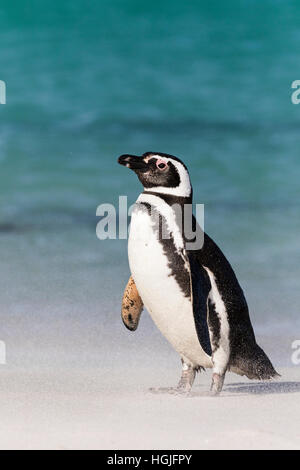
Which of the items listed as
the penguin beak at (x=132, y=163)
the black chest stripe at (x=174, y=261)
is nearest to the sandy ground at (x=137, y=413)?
the black chest stripe at (x=174, y=261)

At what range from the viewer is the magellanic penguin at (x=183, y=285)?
5391 millimetres

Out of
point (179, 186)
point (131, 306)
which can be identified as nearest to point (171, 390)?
point (131, 306)

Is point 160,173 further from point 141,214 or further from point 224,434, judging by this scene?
point 224,434

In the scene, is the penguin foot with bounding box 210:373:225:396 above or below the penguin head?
below

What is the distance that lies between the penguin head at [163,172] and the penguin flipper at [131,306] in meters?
0.82

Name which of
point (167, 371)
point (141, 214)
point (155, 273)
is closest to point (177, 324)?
point (155, 273)

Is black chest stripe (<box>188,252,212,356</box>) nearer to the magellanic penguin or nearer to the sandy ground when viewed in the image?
the magellanic penguin

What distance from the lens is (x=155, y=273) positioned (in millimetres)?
5414

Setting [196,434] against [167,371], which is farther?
[167,371]

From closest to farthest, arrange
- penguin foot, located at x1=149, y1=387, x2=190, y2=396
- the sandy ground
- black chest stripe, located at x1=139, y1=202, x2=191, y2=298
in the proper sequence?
1. the sandy ground
2. black chest stripe, located at x1=139, y1=202, x2=191, y2=298
3. penguin foot, located at x1=149, y1=387, x2=190, y2=396

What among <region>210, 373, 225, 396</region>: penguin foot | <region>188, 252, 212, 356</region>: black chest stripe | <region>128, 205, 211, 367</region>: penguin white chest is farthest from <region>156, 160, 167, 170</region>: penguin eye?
<region>210, 373, 225, 396</region>: penguin foot

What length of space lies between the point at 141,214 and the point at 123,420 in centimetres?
159

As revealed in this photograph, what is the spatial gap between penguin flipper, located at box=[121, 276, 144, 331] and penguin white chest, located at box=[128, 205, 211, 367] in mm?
421

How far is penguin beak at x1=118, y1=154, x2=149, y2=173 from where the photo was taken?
5691 millimetres
